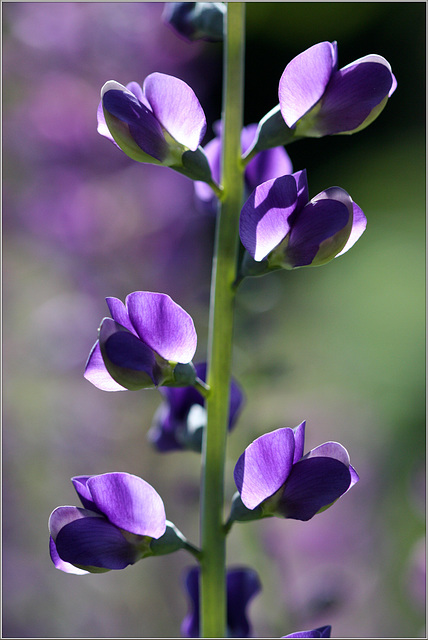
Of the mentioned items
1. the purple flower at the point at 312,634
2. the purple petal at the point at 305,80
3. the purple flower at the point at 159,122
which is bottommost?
the purple flower at the point at 312,634

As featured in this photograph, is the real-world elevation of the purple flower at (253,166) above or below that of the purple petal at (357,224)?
above

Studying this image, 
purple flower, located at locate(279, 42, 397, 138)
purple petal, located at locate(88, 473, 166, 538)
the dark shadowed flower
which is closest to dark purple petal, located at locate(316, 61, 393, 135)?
purple flower, located at locate(279, 42, 397, 138)

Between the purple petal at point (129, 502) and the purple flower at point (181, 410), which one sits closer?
the purple petal at point (129, 502)

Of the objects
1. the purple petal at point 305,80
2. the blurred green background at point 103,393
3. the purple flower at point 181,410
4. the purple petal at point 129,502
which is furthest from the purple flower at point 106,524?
the blurred green background at point 103,393

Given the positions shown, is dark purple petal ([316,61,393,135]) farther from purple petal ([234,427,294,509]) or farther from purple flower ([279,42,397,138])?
purple petal ([234,427,294,509])

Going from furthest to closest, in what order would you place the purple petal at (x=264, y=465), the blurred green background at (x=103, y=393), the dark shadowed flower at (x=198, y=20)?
1. the blurred green background at (x=103, y=393)
2. the dark shadowed flower at (x=198, y=20)
3. the purple petal at (x=264, y=465)

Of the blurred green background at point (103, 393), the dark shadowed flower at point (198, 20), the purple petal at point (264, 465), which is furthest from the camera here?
the blurred green background at point (103, 393)

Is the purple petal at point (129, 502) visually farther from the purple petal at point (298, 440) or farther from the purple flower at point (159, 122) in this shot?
the purple flower at point (159, 122)
